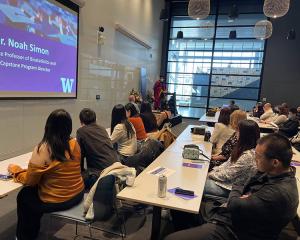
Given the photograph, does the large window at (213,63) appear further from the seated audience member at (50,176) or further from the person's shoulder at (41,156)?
the person's shoulder at (41,156)

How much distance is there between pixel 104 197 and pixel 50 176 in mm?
425

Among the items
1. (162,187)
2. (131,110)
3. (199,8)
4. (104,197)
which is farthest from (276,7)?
(104,197)

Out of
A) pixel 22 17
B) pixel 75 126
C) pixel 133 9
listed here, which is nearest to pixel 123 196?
pixel 22 17

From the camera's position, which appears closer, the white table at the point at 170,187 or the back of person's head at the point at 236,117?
the white table at the point at 170,187

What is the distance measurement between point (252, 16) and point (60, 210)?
35.5 ft

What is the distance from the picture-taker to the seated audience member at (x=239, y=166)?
7.06 feet

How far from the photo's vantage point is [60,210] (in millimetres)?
1941

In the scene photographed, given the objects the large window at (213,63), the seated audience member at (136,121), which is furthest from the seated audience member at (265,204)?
the large window at (213,63)

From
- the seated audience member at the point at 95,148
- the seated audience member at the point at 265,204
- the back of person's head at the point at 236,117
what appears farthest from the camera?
the back of person's head at the point at 236,117

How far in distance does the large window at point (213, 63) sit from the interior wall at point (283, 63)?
371mm

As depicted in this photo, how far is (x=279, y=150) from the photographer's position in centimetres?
149

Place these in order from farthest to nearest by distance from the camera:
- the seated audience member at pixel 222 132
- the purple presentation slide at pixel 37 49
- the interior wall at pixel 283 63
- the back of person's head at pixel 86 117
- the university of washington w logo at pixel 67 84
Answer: the interior wall at pixel 283 63 < the university of washington w logo at pixel 67 84 < the purple presentation slide at pixel 37 49 < the seated audience member at pixel 222 132 < the back of person's head at pixel 86 117

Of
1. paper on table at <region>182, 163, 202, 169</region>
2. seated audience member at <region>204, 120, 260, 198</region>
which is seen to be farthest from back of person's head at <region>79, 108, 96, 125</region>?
seated audience member at <region>204, 120, 260, 198</region>

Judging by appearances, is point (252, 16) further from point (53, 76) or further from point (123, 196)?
point (123, 196)
